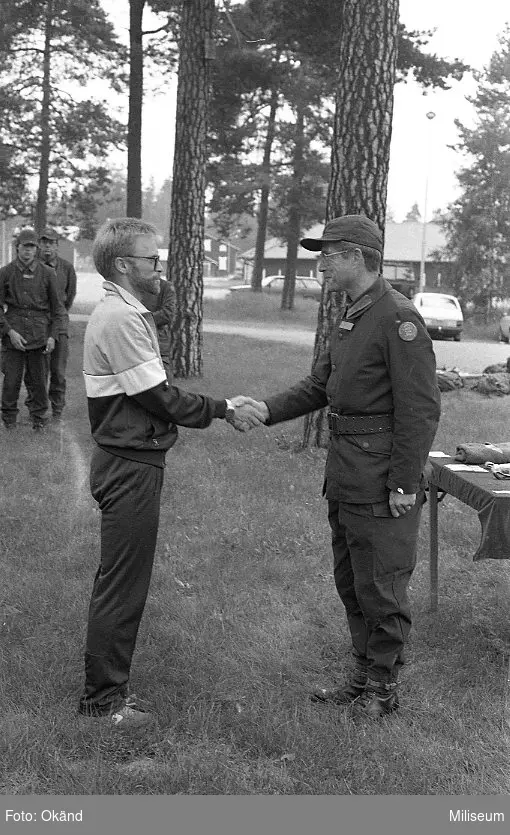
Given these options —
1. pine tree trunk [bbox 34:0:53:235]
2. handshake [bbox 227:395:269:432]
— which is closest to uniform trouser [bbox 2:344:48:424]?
handshake [bbox 227:395:269:432]

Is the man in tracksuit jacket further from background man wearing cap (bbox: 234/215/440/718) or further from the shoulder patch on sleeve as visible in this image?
the shoulder patch on sleeve

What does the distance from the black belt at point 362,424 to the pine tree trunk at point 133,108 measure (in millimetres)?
17425

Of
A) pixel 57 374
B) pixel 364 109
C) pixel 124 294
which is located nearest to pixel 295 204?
pixel 57 374

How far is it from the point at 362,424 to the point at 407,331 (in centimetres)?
46

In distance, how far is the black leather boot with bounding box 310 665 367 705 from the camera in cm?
465

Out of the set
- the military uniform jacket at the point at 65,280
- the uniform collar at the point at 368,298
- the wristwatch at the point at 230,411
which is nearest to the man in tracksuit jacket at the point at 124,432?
the wristwatch at the point at 230,411

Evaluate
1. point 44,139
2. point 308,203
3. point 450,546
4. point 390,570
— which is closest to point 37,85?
point 44,139

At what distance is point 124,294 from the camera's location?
4.17 metres

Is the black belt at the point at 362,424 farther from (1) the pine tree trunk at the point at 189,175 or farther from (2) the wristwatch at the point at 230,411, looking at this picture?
(1) the pine tree trunk at the point at 189,175

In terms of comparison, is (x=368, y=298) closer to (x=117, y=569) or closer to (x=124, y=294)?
(x=124, y=294)

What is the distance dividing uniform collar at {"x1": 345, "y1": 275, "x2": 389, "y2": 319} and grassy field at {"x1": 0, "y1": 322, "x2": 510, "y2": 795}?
5.88 feet

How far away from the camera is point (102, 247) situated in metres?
4.19

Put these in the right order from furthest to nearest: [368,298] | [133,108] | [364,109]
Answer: [133,108], [364,109], [368,298]

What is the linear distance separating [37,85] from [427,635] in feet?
84.7
